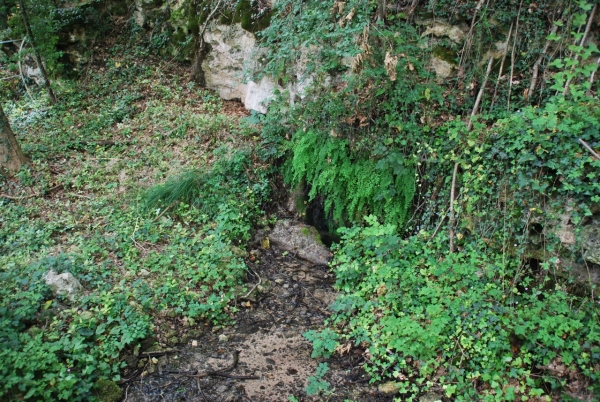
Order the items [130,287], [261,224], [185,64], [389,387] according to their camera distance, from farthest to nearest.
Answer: [185,64] < [261,224] < [130,287] < [389,387]

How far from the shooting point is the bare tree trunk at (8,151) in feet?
23.1

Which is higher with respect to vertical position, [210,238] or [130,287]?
[210,238]

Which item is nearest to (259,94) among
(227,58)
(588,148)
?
(227,58)

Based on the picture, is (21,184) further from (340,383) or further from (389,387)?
(389,387)

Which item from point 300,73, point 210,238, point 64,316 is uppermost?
point 300,73

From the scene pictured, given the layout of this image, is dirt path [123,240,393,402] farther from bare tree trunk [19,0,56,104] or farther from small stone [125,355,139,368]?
bare tree trunk [19,0,56,104]

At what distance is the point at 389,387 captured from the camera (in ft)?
13.0

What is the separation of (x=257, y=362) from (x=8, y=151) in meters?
6.15

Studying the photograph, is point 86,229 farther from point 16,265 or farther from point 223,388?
point 223,388

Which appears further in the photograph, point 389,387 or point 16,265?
point 16,265

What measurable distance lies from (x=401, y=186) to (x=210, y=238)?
9.19ft

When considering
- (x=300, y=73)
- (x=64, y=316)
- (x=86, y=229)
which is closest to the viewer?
(x=64, y=316)

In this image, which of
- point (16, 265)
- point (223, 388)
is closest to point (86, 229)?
point (16, 265)

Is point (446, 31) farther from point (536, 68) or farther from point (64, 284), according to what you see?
point (64, 284)
